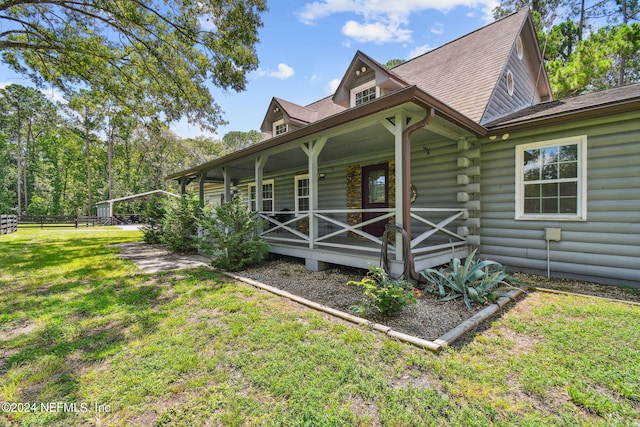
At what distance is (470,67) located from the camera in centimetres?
751

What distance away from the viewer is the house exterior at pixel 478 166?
4.20m

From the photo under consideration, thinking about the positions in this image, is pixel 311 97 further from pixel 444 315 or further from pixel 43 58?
pixel 444 315

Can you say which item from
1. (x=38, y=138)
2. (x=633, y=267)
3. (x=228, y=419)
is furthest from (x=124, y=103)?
(x=38, y=138)

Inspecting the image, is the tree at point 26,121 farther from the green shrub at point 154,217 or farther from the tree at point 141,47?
the green shrub at point 154,217

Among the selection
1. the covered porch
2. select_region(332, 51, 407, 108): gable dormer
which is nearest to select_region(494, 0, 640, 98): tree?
select_region(332, 51, 407, 108): gable dormer

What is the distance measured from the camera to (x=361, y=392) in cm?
198

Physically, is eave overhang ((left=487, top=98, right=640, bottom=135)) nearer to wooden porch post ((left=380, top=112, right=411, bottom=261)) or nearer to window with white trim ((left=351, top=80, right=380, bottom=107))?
wooden porch post ((left=380, top=112, right=411, bottom=261))

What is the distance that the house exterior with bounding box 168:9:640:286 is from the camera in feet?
13.8

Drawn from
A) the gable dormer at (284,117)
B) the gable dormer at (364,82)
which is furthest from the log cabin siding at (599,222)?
the gable dormer at (284,117)

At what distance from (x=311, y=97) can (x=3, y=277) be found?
12.1 meters

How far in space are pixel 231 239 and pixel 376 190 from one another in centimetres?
410

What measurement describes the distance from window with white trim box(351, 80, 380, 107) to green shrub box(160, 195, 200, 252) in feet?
19.0

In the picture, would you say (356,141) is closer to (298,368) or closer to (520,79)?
(298,368)

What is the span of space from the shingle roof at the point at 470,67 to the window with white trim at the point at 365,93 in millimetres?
1365
